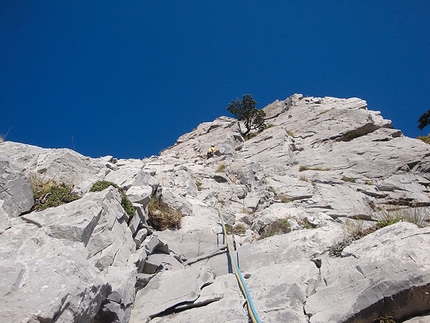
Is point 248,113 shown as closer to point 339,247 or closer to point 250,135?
point 250,135

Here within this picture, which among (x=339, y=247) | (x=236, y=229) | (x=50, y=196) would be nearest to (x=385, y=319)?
(x=339, y=247)

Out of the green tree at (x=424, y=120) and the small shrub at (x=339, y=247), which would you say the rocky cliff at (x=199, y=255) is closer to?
the small shrub at (x=339, y=247)

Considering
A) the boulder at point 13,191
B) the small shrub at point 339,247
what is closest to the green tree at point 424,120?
the small shrub at point 339,247

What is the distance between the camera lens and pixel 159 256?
24.7ft

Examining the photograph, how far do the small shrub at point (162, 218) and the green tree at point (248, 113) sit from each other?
2615 cm

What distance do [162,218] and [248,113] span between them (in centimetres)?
2915

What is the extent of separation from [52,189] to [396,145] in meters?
19.6

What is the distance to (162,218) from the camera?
32.4 ft

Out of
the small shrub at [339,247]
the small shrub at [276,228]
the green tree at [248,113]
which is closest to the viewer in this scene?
the small shrub at [339,247]

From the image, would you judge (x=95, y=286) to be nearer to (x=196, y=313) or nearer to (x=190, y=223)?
(x=196, y=313)

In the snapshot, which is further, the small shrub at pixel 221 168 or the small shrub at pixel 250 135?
A: the small shrub at pixel 250 135

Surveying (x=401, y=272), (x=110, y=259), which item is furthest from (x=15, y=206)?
(x=401, y=272)

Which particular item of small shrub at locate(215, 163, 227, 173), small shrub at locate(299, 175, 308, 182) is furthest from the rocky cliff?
small shrub at locate(215, 163, 227, 173)

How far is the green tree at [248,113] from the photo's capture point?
3575 centimetres
